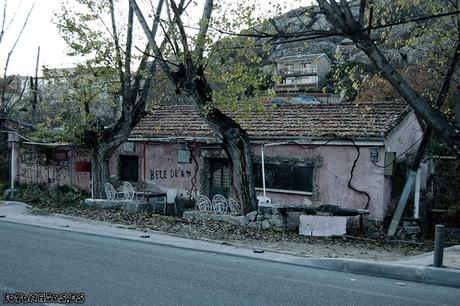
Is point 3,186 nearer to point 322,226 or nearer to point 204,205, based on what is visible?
point 204,205

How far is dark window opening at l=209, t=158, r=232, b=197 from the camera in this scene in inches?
782

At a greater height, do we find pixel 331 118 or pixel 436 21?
pixel 436 21

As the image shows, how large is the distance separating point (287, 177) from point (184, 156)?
4.53 metres

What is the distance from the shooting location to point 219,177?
20.1m

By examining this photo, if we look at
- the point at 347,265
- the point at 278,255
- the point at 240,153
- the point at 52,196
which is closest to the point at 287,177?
the point at 240,153

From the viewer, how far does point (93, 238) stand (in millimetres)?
12211

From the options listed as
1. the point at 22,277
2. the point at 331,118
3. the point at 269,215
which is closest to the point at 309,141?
the point at 331,118

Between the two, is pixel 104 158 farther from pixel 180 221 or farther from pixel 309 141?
pixel 309 141

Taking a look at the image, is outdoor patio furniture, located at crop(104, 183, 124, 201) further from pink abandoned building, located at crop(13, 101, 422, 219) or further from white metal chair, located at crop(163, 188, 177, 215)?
white metal chair, located at crop(163, 188, 177, 215)

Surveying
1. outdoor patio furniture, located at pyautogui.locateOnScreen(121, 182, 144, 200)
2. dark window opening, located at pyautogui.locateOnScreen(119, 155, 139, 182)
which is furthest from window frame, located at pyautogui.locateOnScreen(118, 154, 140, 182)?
outdoor patio furniture, located at pyautogui.locateOnScreen(121, 182, 144, 200)

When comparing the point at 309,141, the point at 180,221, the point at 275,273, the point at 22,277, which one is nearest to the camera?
the point at 22,277

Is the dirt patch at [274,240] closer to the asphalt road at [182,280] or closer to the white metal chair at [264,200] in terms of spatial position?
the asphalt road at [182,280]

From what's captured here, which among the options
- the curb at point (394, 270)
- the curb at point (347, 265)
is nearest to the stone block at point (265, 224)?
the curb at point (347, 265)

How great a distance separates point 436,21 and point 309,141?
18.2 ft
